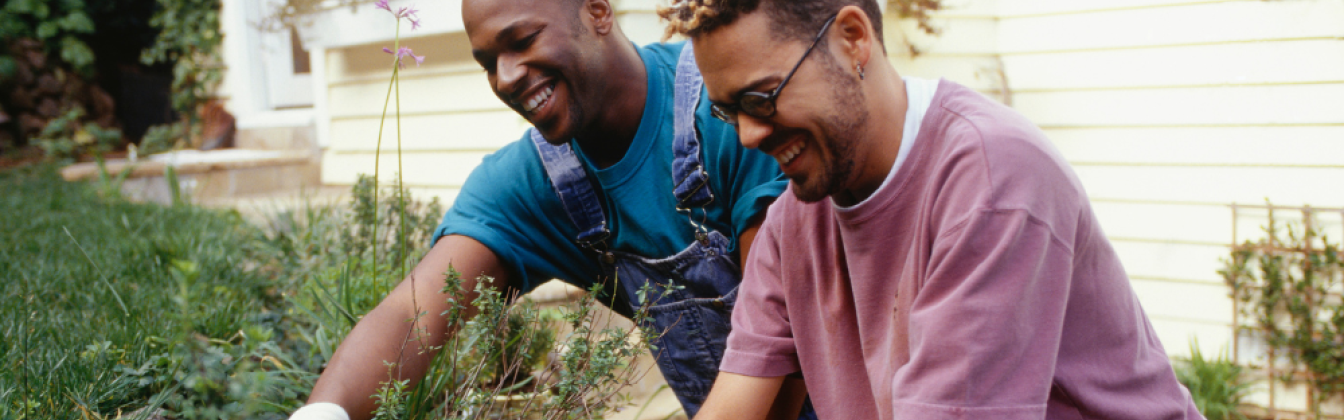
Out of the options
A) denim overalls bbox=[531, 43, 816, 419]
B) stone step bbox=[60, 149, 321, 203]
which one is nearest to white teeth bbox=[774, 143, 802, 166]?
denim overalls bbox=[531, 43, 816, 419]

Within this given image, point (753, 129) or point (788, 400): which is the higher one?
point (753, 129)

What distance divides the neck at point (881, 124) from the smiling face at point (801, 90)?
A: 0.03 ft

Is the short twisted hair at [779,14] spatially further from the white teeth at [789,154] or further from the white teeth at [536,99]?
the white teeth at [536,99]

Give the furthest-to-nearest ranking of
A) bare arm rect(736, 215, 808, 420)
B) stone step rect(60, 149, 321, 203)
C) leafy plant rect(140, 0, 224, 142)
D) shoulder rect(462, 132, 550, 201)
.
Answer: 1. leafy plant rect(140, 0, 224, 142)
2. stone step rect(60, 149, 321, 203)
3. shoulder rect(462, 132, 550, 201)
4. bare arm rect(736, 215, 808, 420)

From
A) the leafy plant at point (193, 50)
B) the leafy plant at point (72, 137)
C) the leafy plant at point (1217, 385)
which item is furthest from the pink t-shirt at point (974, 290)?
the leafy plant at point (72, 137)

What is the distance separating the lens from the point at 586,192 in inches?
80.4

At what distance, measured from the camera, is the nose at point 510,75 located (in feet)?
6.18

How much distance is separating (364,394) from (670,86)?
36.1 inches

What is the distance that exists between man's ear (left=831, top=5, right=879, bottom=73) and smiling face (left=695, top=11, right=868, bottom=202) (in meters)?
0.02

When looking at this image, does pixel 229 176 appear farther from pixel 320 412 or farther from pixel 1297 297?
pixel 1297 297

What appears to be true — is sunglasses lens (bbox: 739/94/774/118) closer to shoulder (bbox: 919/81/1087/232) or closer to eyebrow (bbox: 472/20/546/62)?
shoulder (bbox: 919/81/1087/232)

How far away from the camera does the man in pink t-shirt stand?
1.08 m

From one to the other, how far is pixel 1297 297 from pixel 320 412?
13.4ft

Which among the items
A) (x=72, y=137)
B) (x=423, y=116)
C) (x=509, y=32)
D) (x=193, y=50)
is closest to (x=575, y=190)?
(x=509, y=32)
